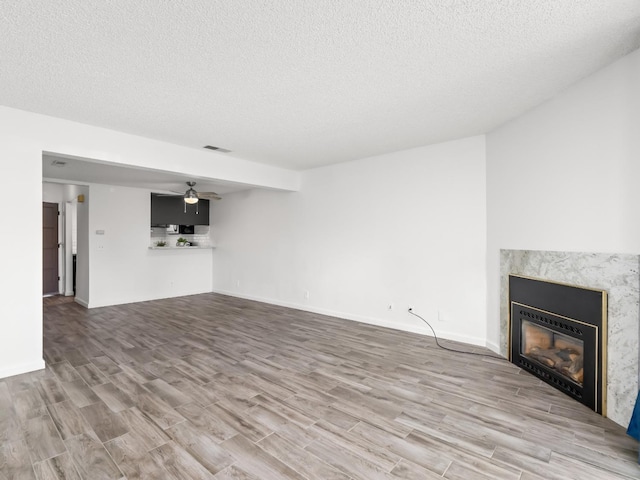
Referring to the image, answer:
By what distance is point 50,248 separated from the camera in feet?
24.9

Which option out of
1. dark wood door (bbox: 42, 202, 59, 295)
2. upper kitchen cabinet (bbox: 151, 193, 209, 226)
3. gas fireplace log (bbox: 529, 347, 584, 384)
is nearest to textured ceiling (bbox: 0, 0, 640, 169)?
gas fireplace log (bbox: 529, 347, 584, 384)

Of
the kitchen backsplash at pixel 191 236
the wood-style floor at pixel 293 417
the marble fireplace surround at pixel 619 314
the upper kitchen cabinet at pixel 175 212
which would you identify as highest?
the upper kitchen cabinet at pixel 175 212

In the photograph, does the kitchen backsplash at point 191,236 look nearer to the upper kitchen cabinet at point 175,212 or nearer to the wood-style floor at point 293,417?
the upper kitchen cabinet at point 175,212

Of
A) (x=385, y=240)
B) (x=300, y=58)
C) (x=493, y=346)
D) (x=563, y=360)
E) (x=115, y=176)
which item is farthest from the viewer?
(x=115, y=176)

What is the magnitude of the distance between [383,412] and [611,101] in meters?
2.84

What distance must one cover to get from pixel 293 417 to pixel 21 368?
2.81 meters

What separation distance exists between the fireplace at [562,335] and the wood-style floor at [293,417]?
0.15m

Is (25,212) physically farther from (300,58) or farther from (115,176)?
(300,58)

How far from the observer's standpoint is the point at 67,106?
9.95ft

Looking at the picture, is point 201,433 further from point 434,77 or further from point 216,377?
point 434,77

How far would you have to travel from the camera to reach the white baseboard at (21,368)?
303 centimetres

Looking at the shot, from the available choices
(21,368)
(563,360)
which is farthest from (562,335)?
(21,368)

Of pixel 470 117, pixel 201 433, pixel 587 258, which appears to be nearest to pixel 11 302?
pixel 201 433

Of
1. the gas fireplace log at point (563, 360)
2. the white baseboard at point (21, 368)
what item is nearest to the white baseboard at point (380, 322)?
the gas fireplace log at point (563, 360)
